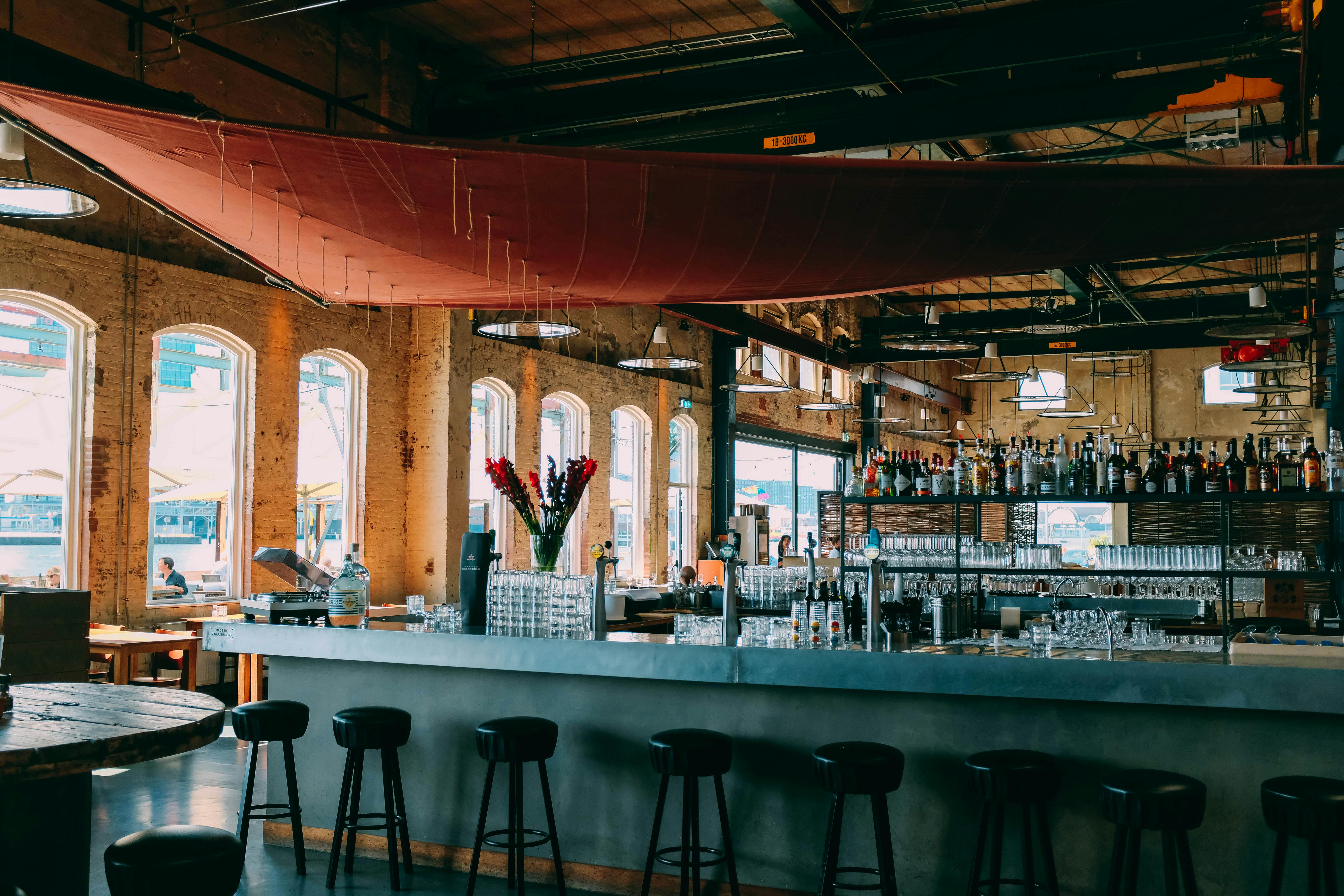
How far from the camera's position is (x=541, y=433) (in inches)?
478

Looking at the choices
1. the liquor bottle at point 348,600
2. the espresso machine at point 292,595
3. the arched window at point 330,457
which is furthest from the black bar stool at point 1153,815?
the arched window at point 330,457

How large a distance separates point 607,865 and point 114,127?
321 cm

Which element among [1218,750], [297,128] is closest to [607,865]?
[1218,750]

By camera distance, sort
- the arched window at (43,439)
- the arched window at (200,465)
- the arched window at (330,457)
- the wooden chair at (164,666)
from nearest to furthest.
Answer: the arched window at (43,439) → the wooden chair at (164,666) → the arched window at (200,465) → the arched window at (330,457)

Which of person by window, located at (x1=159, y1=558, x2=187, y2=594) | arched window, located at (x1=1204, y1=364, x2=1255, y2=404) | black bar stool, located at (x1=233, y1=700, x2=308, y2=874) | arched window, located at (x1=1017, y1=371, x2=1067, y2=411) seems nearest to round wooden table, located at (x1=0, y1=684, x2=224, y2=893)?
black bar stool, located at (x1=233, y1=700, x2=308, y2=874)

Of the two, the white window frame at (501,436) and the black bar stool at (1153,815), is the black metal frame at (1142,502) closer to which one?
the black bar stool at (1153,815)

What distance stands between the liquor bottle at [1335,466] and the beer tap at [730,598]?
2.85m

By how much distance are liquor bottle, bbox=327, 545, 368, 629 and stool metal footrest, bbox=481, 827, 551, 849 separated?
122 cm

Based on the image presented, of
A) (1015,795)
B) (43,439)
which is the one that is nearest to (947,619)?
(1015,795)

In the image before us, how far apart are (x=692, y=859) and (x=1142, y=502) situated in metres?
3.14

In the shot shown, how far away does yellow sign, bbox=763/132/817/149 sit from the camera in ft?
24.0

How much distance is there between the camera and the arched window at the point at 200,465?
8328 mm

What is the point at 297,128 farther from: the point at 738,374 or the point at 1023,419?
the point at 1023,419

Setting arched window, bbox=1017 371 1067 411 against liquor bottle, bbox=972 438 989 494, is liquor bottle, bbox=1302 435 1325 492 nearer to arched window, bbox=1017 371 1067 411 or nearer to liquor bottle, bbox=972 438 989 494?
liquor bottle, bbox=972 438 989 494
